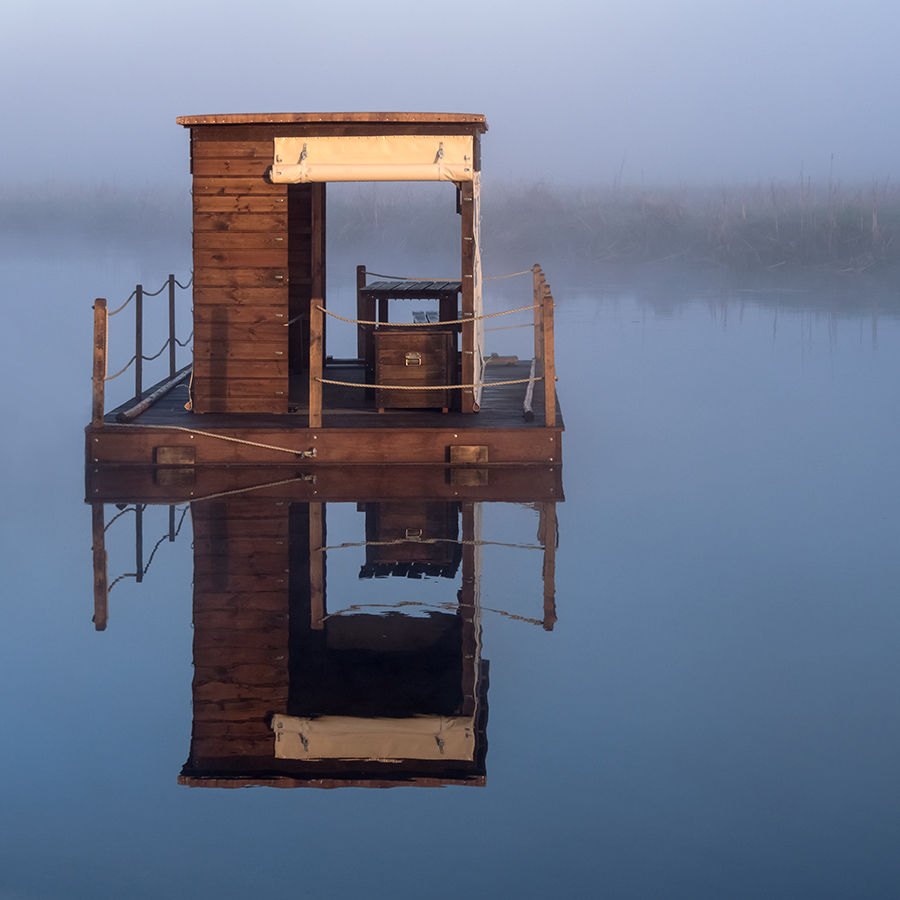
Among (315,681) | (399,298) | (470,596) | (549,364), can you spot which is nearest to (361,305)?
(399,298)

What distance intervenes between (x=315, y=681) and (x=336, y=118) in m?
5.20

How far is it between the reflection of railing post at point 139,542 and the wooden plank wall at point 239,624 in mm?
304

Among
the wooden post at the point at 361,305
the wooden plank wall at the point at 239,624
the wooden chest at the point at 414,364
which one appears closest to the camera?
the wooden plank wall at the point at 239,624

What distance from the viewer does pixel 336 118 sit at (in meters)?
9.78

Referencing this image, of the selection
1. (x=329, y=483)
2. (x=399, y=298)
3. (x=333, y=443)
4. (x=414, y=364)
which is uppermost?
(x=399, y=298)

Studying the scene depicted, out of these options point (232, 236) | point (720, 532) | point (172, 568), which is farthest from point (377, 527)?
point (232, 236)

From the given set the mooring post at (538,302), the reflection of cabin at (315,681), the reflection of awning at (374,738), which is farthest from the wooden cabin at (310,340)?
the reflection of awning at (374,738)

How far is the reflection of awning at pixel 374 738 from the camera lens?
504 cm

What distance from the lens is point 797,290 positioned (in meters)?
31.3

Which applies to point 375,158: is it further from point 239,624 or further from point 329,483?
point 239,624

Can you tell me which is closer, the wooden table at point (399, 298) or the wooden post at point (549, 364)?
the wooden post at point (549, 364)

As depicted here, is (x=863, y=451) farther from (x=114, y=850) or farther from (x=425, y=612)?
(x=114, y=850)

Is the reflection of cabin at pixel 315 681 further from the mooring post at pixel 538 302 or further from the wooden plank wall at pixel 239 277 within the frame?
the mooring post at pixel 538 302

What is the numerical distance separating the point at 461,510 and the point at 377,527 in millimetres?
594
